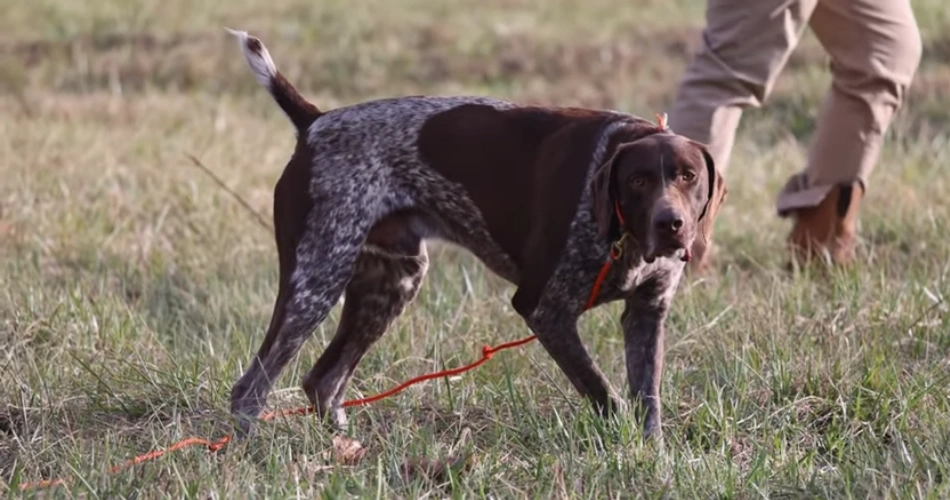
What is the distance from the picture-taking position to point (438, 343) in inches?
195

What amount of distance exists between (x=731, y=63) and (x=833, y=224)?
800mm

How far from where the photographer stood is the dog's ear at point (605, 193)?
158 inches

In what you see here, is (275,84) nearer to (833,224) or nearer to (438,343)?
(438,343)

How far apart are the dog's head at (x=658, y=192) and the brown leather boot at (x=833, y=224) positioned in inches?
80.8

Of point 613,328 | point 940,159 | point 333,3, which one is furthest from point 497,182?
point 333,3

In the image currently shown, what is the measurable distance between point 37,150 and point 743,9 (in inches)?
149

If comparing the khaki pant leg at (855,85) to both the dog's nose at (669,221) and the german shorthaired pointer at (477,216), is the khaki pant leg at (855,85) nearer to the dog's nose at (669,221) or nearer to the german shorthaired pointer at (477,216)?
the german shorthaired pointer at (477,216)

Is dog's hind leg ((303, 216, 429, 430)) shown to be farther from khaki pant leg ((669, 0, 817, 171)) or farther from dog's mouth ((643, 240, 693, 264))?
khaki pant leg ((669, 0, 817, 171))

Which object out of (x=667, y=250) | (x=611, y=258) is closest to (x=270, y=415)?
(x=611, y=258)

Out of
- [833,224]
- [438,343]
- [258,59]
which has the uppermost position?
[258,59]

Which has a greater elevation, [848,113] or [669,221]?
[669,221]

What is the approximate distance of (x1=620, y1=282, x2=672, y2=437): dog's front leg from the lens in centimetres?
436

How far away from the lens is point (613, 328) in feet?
17.1

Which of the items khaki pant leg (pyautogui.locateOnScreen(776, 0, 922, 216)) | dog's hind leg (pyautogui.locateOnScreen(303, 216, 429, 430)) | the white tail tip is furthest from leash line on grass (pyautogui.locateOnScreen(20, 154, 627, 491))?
khaki pant leg (pyautogui.locateOnScreen(776, 0, 922, 216))
